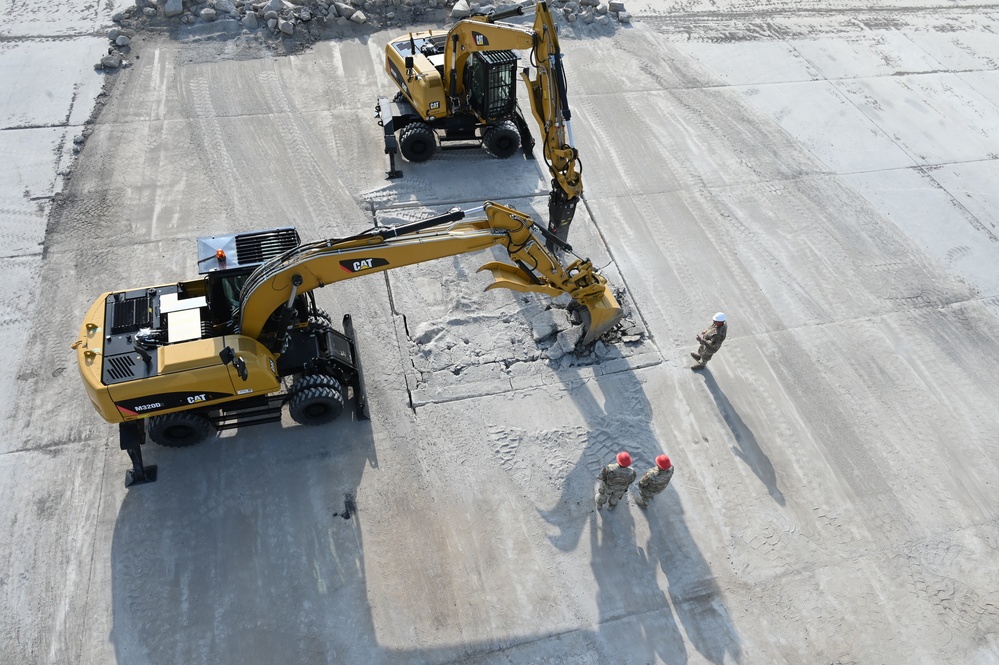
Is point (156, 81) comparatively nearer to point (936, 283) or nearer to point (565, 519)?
point (565, 519)

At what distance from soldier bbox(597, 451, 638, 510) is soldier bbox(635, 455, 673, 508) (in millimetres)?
197

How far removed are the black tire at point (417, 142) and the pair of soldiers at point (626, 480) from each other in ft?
24.1

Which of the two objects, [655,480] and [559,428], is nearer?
[655,480]

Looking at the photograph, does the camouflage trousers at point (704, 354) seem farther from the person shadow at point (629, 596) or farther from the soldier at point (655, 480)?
the person shadow at point (629, 596)

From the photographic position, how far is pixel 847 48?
1705 cm

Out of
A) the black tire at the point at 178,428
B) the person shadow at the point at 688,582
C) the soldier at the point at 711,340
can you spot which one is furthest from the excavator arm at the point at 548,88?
the black tire at the point at 178,428

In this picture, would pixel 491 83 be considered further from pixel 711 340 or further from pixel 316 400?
pixel 316 400

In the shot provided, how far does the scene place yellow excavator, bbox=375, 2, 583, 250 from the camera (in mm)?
10562

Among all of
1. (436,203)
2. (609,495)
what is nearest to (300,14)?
(436,203)

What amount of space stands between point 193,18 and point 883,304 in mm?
15519

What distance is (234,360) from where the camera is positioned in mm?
7617

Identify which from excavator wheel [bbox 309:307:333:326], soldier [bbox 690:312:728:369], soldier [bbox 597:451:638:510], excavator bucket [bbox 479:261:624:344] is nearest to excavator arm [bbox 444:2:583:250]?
excavator bucket [bbox 479:261:624:344]

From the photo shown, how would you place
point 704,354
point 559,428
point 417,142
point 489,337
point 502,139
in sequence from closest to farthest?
point 559,428 → point 704,354 → point 489,337 → point 417,142 → point 502,139

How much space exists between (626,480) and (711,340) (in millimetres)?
2701
